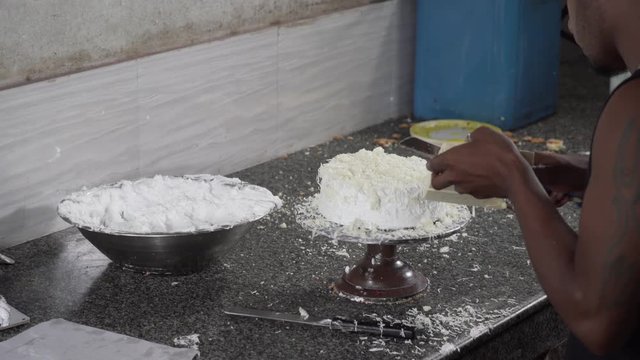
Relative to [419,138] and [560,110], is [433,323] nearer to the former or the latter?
[419,138]

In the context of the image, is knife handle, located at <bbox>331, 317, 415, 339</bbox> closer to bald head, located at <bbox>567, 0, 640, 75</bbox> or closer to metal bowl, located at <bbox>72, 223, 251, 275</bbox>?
metal bowl, located at <bbox>72, 223, 251, 275</bbox>

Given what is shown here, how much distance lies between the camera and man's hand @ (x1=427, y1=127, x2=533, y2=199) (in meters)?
1.37

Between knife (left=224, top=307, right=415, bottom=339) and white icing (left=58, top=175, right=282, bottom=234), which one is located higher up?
white icing (left=58, top=175, right=282, bottom=234)

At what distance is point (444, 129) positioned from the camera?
104 inches

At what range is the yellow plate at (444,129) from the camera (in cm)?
256

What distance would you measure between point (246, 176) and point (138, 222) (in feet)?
2.07

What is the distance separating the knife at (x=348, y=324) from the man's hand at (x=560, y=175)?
1.08 feet


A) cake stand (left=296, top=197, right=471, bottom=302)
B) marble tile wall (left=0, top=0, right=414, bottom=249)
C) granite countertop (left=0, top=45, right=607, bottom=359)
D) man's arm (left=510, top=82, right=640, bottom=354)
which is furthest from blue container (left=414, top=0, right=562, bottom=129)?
man's arm (left=510, top=82, right=640, bottom=354)

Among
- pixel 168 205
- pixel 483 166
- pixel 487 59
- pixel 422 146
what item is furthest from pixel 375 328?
pixel 487 59

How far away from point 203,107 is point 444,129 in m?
0.68

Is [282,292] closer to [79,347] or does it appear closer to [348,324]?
[348,324]

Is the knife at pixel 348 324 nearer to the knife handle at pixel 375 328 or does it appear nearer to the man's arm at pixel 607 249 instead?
the knife handle at pixel 375 328

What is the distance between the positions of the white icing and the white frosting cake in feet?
0.52

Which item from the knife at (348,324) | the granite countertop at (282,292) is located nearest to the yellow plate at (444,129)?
the granite countertop at (282,292)
